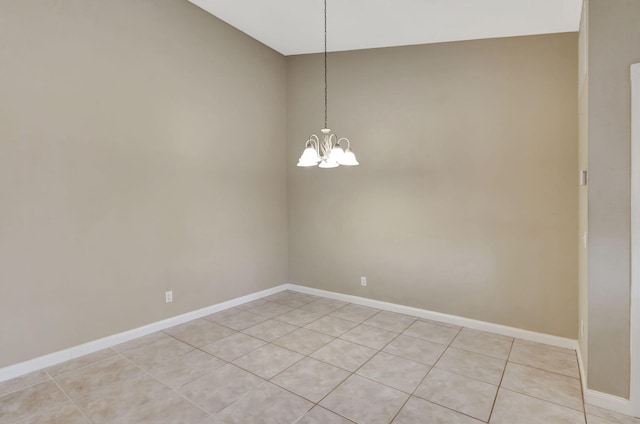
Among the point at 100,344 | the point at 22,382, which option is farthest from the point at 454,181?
the point at 22,382

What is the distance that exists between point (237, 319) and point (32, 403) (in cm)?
196

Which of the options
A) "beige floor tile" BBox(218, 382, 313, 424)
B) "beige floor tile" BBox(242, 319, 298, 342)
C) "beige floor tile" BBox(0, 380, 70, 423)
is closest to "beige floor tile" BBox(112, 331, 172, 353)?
"beige floor tile" BBox(0, 380, 70, 423)

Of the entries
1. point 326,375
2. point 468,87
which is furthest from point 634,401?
point 468,87

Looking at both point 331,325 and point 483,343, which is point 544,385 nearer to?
point 483,343

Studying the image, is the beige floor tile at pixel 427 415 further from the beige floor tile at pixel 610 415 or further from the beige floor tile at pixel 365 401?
the beige floor tile at pixel 610 415

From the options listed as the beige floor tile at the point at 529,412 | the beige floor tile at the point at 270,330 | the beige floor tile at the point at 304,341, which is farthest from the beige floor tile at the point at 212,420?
the beige floor tile at the point at 529,412

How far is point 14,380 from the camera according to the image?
2631 millimetres

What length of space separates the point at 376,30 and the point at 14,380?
4.63 meters

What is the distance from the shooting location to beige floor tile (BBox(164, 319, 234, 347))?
3.42 meters

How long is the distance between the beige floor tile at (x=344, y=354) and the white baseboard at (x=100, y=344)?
165cm

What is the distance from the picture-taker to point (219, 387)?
8.45 feet

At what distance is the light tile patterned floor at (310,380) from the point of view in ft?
7.40

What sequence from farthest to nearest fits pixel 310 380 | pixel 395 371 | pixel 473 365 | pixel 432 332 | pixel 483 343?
pixel 432 332
pixel 483 343
pixel 473 365
pixel 395 371
pixel 310 380

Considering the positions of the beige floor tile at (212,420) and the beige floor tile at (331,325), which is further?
the beige floor tile at (331,325)
